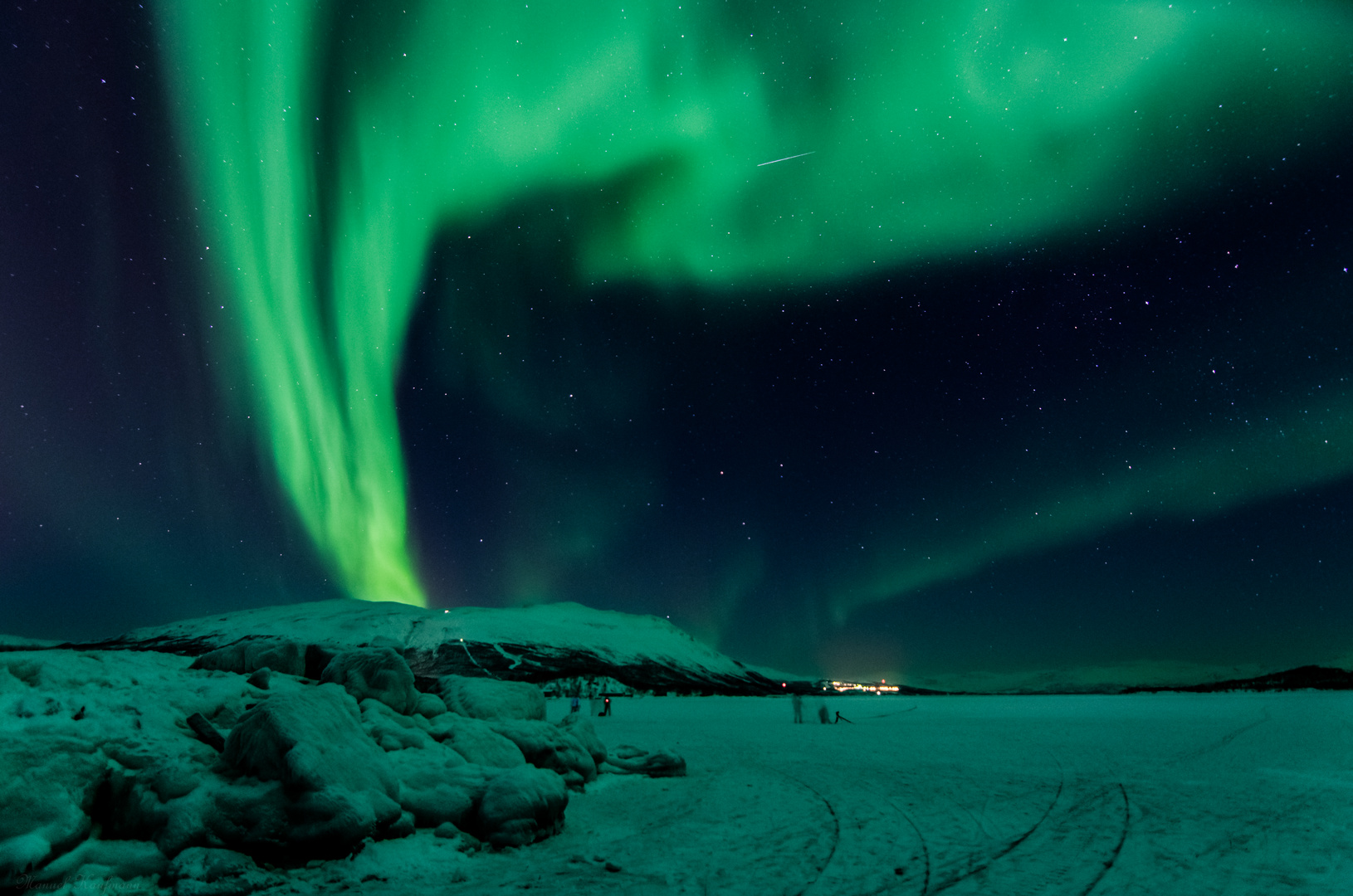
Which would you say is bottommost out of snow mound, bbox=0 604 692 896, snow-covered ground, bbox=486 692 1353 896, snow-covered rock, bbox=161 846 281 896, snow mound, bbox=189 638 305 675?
snow-covered ground, bbox=486 692 1353 896

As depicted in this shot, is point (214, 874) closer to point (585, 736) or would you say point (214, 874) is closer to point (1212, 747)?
point (585, 736)

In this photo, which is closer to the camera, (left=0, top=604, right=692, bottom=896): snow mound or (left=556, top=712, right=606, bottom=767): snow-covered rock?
(left=0, top=604, right=692, bottom=896): snow mound

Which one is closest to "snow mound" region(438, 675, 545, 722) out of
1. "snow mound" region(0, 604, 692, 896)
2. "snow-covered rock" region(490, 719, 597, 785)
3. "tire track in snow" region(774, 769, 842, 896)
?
"snow-covered rock" region(490, 719, 597, 785)

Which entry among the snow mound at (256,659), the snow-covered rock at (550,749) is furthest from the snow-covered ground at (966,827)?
the snow mound at (256,659)

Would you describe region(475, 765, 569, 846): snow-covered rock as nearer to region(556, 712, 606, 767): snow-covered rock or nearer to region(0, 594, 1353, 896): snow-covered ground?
region(0, 594, 1353, 896): snow-covered ground

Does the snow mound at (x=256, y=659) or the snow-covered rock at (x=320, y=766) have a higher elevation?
the snow mound at (x=256, y=659)

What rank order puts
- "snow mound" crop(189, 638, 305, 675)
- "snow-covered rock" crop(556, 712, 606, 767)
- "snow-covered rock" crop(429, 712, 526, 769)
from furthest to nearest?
"snow-covered rock" crop(556, 712, 606, 767), "snow mound" crop(189, 638, 305, 675), "snow-covered rock" crop(429, 712, 526, 769)

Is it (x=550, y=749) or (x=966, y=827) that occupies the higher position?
(x=550, y=749)

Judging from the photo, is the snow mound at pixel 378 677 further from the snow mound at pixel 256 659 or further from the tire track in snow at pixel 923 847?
the tire track in snow at pixel 923 847

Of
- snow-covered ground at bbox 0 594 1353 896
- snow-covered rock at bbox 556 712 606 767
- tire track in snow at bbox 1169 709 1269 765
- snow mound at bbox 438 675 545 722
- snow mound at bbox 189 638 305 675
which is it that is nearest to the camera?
snow-covered ground at bbox 0 594 1353 896

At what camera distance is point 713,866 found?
7.80 metres

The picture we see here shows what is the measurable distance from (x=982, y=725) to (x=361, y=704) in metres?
30.0

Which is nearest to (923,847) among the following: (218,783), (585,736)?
(218,783)

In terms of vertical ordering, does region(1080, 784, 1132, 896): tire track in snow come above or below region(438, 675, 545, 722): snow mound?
below
